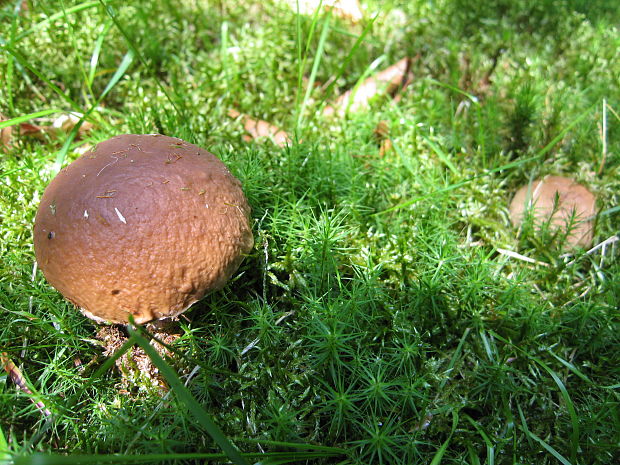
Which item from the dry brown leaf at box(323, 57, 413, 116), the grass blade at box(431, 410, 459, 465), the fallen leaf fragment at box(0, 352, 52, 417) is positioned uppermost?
the dry brown leaf at box(323, 57, 413, 116)

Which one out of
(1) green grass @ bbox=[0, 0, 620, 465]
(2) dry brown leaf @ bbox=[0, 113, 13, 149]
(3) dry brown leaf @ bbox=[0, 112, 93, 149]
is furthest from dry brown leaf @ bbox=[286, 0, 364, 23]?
(2) dry brown leaf @ bbox=[0, 113, 13, 149]

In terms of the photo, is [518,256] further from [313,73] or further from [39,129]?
[39,129]

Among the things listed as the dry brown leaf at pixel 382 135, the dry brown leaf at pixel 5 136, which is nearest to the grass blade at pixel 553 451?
the dry brown leaf at pixel 382 135

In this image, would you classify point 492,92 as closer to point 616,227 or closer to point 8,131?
point 616,227

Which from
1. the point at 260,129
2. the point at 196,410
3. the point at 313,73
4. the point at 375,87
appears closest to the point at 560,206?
the point at 375,87

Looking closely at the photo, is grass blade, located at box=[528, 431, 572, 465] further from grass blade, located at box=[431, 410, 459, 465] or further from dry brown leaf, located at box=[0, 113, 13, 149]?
dry brown leaf, located at box=[0, 113, 13, 149]

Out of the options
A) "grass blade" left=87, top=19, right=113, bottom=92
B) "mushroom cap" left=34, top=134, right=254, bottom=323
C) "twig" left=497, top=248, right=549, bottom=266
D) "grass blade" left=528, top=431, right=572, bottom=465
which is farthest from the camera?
"grass blade" left=87, top=19, right=113, bottom=92

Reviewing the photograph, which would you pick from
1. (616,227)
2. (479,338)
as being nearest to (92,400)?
(479,338)

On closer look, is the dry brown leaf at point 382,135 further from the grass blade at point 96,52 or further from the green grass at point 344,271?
the grass blade at point 96,52
